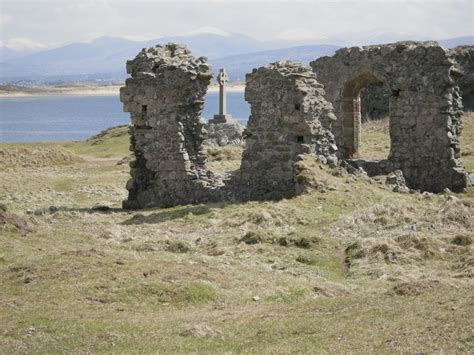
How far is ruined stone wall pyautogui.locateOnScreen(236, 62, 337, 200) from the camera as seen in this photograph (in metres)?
27.9

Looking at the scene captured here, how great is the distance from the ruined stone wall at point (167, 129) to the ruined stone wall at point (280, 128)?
4.74 feet

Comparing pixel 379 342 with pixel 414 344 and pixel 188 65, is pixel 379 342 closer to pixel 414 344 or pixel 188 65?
pixel 414 344

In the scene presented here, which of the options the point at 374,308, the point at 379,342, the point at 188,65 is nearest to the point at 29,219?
the point at 188,65

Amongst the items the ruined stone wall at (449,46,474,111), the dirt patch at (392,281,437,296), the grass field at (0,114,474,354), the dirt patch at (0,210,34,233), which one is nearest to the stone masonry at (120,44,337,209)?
the grass field at (0,114,474,354)

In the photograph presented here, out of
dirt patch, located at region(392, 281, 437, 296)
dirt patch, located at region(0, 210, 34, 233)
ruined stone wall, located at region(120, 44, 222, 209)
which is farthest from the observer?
ruined stone wall, located at region(120, 44, 222, 209)

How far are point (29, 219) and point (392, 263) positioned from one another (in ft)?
35.6

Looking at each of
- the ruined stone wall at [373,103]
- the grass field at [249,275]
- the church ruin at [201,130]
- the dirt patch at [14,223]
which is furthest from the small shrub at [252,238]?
the ruined stone wall at [373,103]

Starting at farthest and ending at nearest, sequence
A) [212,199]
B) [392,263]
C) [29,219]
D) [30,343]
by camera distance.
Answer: [212,199] < [29,219] < [392,263] < [30,343]

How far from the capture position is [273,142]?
28469 mm

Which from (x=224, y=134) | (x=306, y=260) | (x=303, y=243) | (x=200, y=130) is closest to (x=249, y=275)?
(x=306, y=260)

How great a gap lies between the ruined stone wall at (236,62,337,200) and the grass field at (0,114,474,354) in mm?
1417

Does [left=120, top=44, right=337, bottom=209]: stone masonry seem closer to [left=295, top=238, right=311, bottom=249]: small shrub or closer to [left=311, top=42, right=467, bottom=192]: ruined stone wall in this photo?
[left=311, top=42, right=467, bottom=192]: ruined stone wall

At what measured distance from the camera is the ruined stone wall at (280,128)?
2791 centimetres

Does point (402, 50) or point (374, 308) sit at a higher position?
point (402, 50)
